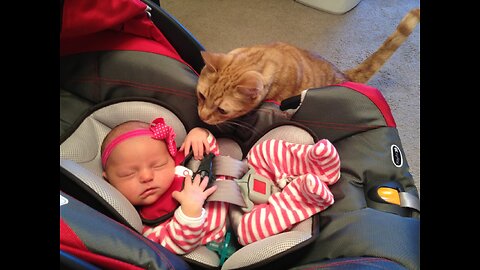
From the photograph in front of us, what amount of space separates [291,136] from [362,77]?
58 cm

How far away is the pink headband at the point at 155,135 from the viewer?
105cm

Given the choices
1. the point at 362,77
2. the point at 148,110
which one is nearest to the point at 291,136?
the point at 148,110

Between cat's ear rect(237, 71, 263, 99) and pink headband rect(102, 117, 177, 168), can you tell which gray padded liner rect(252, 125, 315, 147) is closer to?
cat's ear rect(237, 71, 263, 99)

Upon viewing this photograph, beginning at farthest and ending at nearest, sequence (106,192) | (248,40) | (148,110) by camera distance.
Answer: (248,40)
(148,110)
(106,192)

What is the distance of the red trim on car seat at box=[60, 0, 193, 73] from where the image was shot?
957 mm

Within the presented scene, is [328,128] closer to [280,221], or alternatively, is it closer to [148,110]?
[280,221]

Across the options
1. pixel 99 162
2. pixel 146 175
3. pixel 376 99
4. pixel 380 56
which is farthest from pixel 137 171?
pixel 380 56

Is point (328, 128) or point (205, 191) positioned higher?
point (328, 128)

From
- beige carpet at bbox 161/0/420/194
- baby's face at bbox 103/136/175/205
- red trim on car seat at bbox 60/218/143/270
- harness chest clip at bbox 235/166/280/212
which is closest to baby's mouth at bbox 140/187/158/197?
baby's face at bbox 103/136/175/205

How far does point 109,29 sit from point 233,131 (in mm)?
482

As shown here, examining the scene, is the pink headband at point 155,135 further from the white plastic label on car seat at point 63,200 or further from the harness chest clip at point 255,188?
the white plastic label on car seat at point 63,200

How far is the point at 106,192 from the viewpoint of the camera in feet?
2.94

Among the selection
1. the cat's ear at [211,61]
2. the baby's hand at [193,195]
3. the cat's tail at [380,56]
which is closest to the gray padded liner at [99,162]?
the baby's hand at [193,195]

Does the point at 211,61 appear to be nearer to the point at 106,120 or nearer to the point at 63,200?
the point at 106,120
